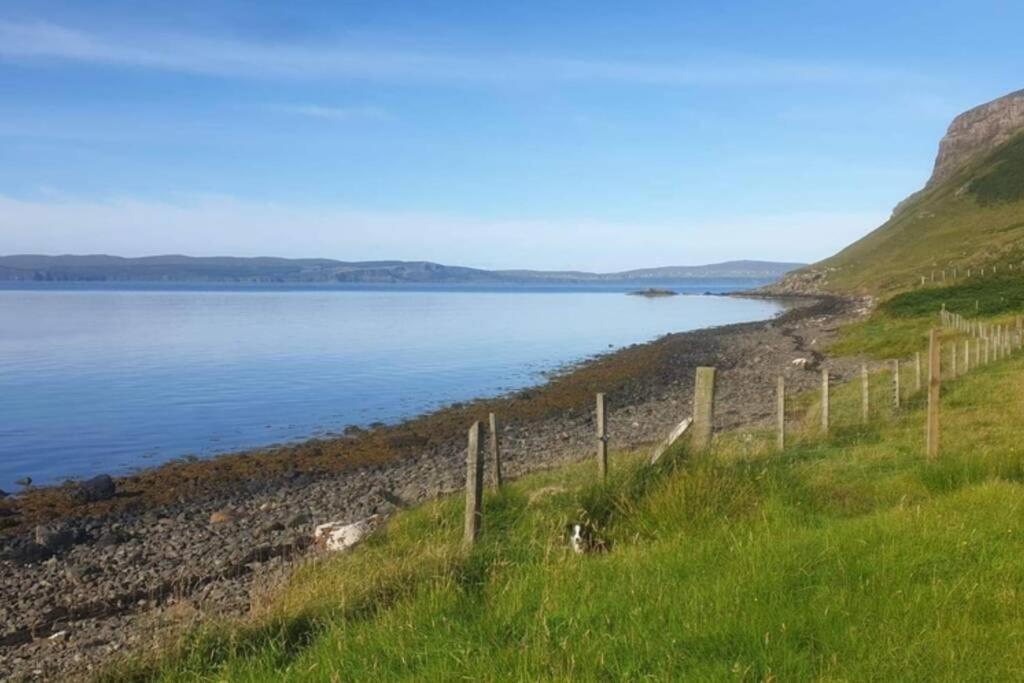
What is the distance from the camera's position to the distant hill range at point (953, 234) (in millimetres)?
94000

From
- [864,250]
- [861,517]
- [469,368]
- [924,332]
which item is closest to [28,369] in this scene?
[469,368]

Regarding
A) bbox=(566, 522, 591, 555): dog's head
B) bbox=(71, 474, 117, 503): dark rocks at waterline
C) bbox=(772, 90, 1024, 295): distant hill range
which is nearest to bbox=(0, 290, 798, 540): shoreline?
bbox=(71, 474, 117, 503): dark rocks at waterline

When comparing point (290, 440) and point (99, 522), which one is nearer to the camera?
point (99, 522)

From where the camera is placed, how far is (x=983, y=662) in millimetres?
5582

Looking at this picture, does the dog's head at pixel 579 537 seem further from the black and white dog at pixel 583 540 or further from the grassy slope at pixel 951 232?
the grassy slope at pixel 951 232

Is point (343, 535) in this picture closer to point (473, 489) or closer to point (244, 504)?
point (473, 489)

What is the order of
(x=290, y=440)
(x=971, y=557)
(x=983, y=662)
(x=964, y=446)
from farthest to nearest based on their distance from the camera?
1. (x=290, y=440)
2. (x=964, y=446)
3. (x=971, y=557)
4. (x=983, y=662)

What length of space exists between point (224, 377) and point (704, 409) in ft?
131

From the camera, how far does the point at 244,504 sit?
829 inches

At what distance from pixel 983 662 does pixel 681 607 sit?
198 cm

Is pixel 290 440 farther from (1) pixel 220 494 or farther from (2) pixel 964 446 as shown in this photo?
(2) pixel 964 446

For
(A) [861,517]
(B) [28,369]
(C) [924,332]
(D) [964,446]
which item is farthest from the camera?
(B) [28,369]

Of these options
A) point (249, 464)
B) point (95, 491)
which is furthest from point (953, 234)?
point (95, 491)

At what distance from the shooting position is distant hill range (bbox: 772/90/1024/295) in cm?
9400
